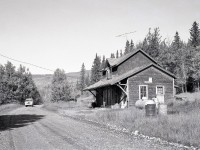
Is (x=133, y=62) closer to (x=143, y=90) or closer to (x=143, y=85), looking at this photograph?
(x=143, y=85)

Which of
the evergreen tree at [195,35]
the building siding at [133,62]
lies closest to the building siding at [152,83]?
the building siding at [133,62]

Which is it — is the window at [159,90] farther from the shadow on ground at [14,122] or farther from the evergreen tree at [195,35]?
the evergreen tree at [195,35]

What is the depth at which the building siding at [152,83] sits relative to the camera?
30.2m

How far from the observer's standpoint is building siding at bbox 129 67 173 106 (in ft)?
99.0

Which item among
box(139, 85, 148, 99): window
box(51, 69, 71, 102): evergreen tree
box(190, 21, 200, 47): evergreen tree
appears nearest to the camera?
box(139, 85, 148, 99): window

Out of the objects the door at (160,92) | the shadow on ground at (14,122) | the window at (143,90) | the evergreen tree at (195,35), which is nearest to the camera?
the shadow on ground at (14,122)

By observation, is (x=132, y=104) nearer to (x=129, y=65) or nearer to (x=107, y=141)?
(x=129, y=65)

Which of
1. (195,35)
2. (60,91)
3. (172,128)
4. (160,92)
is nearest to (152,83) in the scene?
(160,92)

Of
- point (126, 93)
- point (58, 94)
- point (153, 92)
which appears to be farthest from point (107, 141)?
point (58, 94)

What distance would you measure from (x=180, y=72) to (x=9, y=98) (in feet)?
146

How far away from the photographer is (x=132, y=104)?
98.6 feet

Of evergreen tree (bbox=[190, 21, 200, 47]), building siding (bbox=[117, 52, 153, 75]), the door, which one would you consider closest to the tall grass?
the door

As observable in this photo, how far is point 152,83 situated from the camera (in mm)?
Answer: 30953

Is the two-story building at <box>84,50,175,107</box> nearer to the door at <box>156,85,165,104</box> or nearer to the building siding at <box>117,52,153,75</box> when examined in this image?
the door at <box>156,85,165,104</box>
